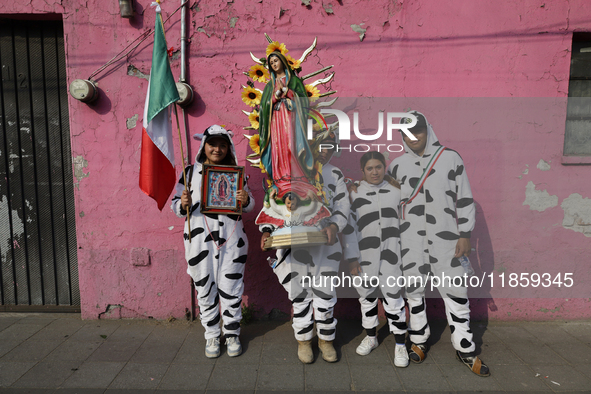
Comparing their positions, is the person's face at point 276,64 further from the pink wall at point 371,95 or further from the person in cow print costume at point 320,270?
the pink wall at point 371,95

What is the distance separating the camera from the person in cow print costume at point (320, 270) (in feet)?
10.1

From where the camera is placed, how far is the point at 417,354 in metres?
3.11

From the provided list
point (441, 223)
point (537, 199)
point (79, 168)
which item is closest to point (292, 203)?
point (441, 223)

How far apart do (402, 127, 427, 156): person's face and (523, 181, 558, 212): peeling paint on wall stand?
5.24 ft

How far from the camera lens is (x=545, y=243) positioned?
3.83 metres

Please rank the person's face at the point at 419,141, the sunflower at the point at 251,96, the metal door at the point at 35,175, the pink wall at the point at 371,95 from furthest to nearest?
the metal door at the point at 35,175 < the pink wall at the point at 371,95 < the sunflower at the point at 251,96 < the person's face at the point at 419,141

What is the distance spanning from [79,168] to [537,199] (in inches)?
193

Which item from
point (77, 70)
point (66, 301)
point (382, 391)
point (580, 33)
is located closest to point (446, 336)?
point (382, 391)

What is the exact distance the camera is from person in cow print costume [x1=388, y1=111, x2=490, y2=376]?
296 centimetres

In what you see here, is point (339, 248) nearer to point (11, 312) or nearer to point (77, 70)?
point (77, 70)

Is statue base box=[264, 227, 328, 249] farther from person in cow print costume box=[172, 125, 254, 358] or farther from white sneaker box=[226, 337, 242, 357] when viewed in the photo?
white sneaker box=[226, 337, 242, 357]

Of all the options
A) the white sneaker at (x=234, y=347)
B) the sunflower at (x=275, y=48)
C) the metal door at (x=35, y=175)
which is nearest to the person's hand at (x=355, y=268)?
the white sneaker at (x=234, y=347)

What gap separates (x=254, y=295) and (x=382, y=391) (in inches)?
66.5

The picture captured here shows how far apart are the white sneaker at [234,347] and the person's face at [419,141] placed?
232 cm
